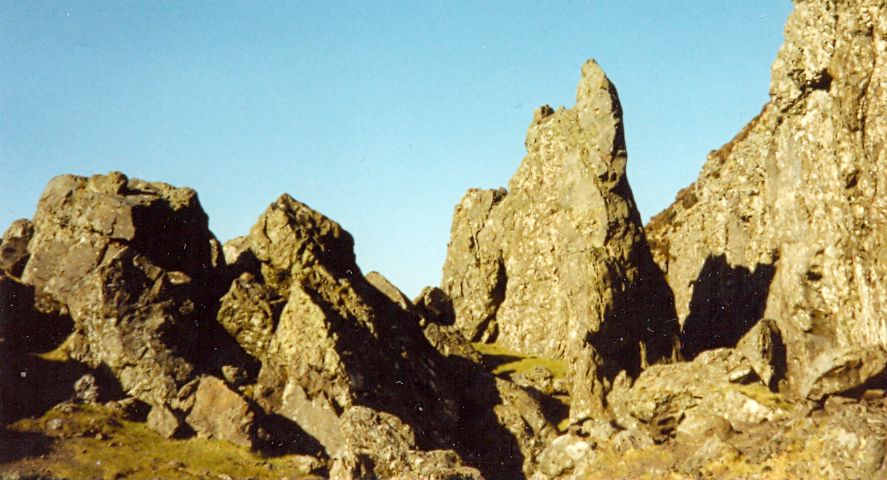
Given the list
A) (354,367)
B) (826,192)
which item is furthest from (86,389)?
(826,192)

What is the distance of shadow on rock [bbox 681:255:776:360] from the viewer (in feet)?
168

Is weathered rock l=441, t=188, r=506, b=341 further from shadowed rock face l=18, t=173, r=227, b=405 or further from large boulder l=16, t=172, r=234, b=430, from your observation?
large boulder l=16, t=172, r=234, b=430

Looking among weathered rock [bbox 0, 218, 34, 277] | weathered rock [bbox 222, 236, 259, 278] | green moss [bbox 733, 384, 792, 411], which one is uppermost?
weathered rock [bbox 0, 218, 34, 277]

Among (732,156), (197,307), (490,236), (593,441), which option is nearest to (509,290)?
(490,236)

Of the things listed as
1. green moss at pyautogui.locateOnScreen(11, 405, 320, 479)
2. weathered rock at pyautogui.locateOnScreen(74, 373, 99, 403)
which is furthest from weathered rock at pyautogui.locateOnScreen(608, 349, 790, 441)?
weathered rock at pyautogui.locateOnScreen(74, 373, 99, 403)

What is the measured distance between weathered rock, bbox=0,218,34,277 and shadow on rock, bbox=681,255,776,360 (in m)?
45.4

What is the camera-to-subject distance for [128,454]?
A: 37656 millimetres

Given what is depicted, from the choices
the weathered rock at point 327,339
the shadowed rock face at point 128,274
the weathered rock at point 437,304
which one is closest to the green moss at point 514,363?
the weathered rock at point 437,304

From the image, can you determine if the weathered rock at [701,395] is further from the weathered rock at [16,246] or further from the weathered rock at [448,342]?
the weathered rock at [16,246]

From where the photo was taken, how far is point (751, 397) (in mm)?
36781

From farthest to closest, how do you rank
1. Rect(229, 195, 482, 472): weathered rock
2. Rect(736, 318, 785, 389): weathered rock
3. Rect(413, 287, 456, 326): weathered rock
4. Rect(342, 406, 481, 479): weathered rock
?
Rect(413, 287, 456, 326): weathered rock
Rect(229, 195, 482, 472): weathered rock
Rect(736, 318, 785, 389): weathered rock
Rect(342, 406, 481, 479): weathered rock

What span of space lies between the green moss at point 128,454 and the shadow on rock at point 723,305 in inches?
1144

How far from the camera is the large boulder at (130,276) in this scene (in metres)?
44.8

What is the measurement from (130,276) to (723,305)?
39.0 meters
